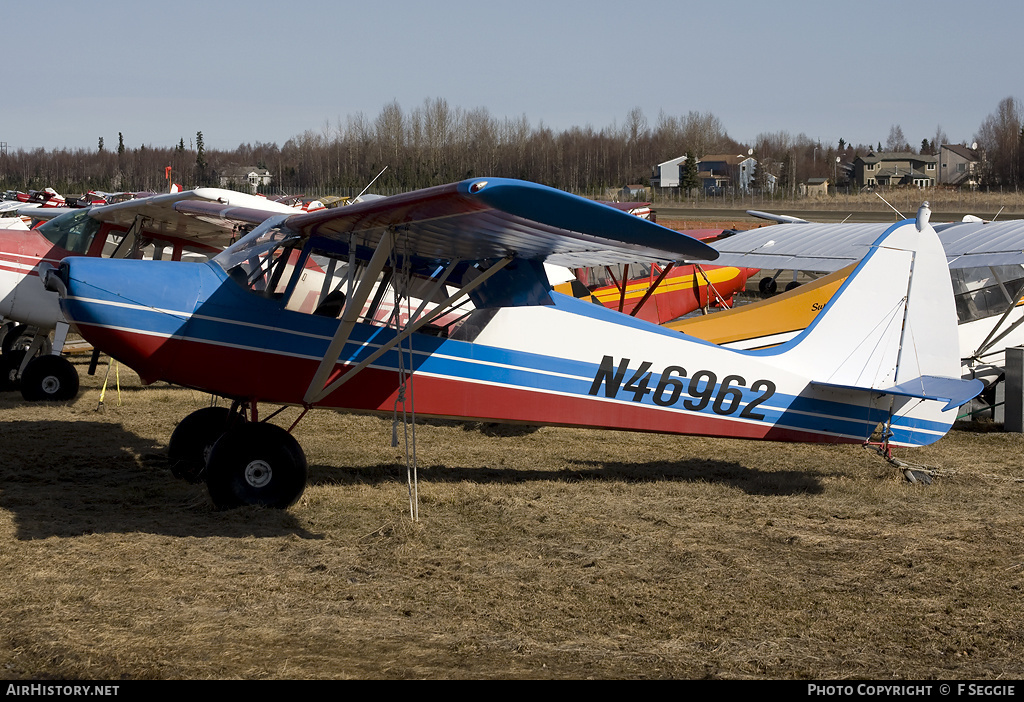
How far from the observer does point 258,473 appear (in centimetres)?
689

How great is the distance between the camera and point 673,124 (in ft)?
438

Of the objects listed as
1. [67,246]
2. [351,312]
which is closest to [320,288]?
[351,312]

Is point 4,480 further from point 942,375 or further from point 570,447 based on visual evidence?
point 942,375

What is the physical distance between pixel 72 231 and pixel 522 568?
9.28m

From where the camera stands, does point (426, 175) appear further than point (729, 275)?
Yes

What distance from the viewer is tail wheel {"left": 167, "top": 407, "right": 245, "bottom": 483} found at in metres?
7.98

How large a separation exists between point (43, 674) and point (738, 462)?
6.39 meters

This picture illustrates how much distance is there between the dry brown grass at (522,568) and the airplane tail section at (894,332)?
2.77 ft

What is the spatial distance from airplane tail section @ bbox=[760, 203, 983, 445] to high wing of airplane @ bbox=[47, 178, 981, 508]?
1cm

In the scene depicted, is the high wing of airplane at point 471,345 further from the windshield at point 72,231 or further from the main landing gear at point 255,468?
the windshield at point 72,231

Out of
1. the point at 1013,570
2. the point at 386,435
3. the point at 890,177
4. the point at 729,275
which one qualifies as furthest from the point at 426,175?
the point at 890,177

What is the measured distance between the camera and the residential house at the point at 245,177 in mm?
91725

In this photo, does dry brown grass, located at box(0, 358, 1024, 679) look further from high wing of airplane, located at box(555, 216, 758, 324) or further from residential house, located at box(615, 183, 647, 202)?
residential house, located at box(615, 183, 647, 202)

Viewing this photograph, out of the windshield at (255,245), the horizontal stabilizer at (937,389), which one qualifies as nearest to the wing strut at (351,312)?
the windshield at (255,245)
